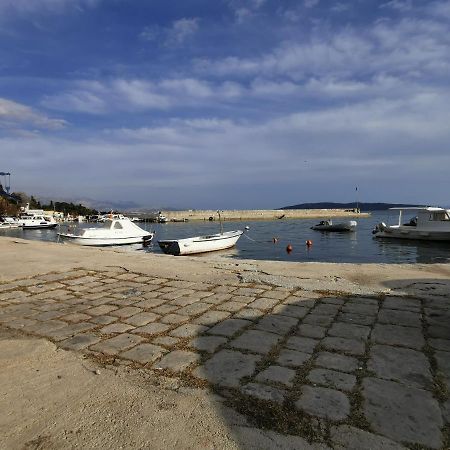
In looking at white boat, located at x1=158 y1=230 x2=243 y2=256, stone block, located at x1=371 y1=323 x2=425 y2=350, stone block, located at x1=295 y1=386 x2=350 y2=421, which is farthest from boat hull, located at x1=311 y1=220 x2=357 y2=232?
stone block, located at x1=295 y1=386 x2=350 y2=421

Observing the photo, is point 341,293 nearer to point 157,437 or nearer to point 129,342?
point 129,342

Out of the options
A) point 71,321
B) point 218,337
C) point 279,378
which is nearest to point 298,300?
point 218,337

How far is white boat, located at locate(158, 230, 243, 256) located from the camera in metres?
22.4

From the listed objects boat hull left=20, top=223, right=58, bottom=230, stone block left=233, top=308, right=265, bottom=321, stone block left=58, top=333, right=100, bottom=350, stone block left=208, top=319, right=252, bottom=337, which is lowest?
boat hull left=20, top=223, right=58, bottom=230

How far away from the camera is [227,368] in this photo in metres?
2.84

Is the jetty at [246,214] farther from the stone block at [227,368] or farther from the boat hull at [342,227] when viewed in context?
the stone block at [227,368]

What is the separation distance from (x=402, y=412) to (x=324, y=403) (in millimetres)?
458

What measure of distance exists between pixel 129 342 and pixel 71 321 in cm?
101

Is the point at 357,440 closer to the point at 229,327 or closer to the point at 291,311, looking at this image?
the point at 229,327

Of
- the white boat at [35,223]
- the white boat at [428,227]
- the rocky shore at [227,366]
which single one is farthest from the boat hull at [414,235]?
the white boat at [35,223]

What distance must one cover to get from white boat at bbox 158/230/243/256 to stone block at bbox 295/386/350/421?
65.9 feet

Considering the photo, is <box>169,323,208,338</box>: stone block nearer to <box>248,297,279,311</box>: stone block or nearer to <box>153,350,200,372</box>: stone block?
<box>153,350,200,372</box>: stone block

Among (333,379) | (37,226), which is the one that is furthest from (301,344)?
(37,226)

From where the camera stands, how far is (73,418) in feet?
7.28
